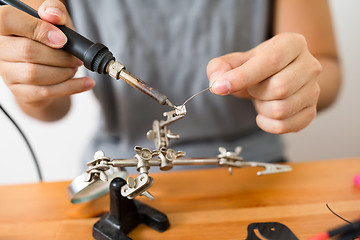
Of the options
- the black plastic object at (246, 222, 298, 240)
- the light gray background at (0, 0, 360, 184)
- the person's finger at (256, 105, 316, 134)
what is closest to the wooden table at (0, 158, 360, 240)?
the black plastic object at (246, 222, 298, 240)

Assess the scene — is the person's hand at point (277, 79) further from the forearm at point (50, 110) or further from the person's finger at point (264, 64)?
the forearm at point (50, 110)

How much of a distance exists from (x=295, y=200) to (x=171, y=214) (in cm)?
20

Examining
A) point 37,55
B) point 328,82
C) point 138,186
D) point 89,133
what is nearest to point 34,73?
point 37,55

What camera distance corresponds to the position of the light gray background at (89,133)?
0.95 m

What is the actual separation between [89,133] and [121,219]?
1.76ft

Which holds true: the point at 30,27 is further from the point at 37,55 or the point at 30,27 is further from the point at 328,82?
the point at 328,82

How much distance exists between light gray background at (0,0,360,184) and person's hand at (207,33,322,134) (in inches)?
21.0

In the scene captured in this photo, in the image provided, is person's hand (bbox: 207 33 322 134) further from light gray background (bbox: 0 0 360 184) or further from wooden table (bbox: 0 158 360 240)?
light gray background (bbox: 0 0 360 184)

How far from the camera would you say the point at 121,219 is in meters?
0.45

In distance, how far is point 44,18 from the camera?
1.37ft

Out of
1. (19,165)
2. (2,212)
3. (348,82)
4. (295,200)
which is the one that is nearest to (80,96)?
(19,165)

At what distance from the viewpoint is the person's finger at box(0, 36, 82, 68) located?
17.1 inches

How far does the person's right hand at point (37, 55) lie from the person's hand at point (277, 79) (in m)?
0.22

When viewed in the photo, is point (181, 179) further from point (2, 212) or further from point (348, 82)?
point (348, 82)
